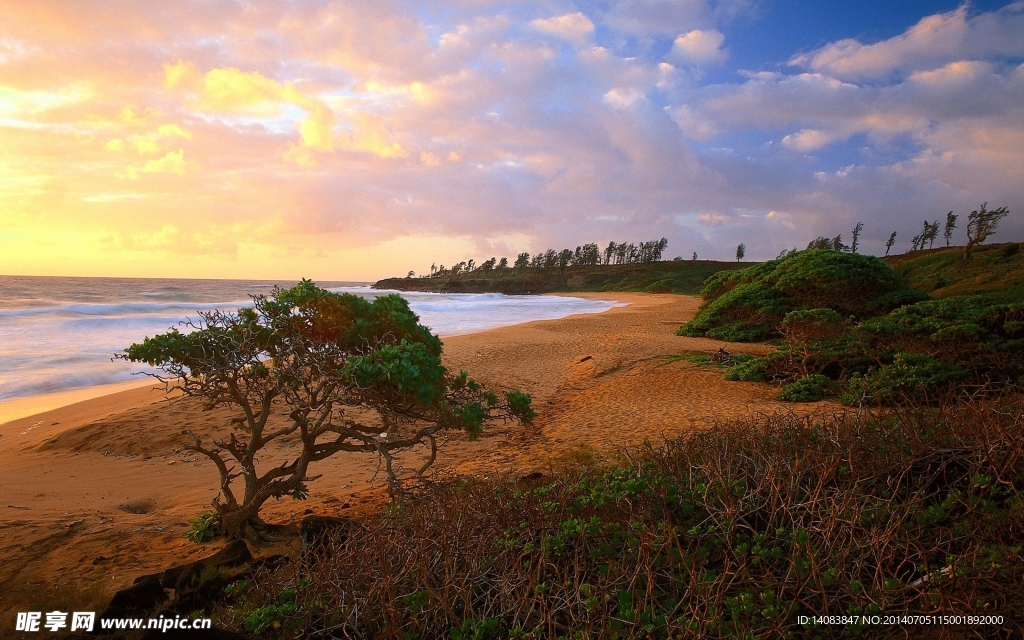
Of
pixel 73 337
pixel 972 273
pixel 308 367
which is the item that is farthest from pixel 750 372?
pixel 972 273

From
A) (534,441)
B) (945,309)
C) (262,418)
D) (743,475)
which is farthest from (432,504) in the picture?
(945,309)

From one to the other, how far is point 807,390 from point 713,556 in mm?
8258

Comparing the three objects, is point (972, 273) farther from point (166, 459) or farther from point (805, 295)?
point (166, 459)

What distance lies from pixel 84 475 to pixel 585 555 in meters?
7.75

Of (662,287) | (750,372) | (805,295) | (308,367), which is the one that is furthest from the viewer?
(662,287)

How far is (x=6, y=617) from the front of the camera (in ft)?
11.3

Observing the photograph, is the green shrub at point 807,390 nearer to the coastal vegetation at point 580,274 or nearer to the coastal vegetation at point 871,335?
the coastal vegetation at point 871,335

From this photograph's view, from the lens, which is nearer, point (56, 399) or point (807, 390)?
point (807, 390)

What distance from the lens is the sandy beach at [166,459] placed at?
4492mm

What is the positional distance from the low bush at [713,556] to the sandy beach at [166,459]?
2.01 meters

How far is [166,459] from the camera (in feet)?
26.6

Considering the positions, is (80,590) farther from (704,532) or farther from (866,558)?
(866,558)

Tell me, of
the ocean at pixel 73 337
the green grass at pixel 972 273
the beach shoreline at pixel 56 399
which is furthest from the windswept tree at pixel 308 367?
the green grass at pixel 972 273

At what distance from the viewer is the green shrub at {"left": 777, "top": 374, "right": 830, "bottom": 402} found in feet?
32.9
